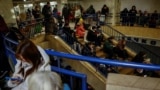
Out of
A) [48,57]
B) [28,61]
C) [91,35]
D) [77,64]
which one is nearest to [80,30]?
[91,35]

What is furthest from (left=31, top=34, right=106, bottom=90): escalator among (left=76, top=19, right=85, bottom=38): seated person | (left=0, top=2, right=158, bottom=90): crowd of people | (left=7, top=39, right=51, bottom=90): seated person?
(left=7, top=39, right=51, bottom=90): seated person

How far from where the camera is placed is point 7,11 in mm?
6820

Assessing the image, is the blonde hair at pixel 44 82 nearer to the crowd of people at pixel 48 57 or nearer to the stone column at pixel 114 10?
the crowd of people at pixel 48 57

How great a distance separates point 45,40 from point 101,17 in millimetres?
6615

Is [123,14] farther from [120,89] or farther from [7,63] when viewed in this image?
[120,89]

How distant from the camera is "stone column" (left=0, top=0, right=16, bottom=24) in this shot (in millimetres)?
→ 6668

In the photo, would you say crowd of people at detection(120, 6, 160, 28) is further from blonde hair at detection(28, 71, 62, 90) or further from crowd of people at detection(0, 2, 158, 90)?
blonde hair at detection(28, 71, 62, 90)

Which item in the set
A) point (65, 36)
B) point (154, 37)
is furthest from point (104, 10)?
point (65, 36)

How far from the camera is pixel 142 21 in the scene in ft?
43.2

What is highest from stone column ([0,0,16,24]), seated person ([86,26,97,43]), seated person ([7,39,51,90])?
stone column ([0,0,16,24])

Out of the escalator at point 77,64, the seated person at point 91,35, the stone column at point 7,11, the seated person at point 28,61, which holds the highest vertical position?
the stone column at point 7,11

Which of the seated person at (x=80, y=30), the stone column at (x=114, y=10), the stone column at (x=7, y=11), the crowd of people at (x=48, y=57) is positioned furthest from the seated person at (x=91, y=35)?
the stone column at (x=114, y=10)

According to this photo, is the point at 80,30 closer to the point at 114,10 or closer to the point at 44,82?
the point at 114,10

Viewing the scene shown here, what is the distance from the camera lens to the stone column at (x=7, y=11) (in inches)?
263
